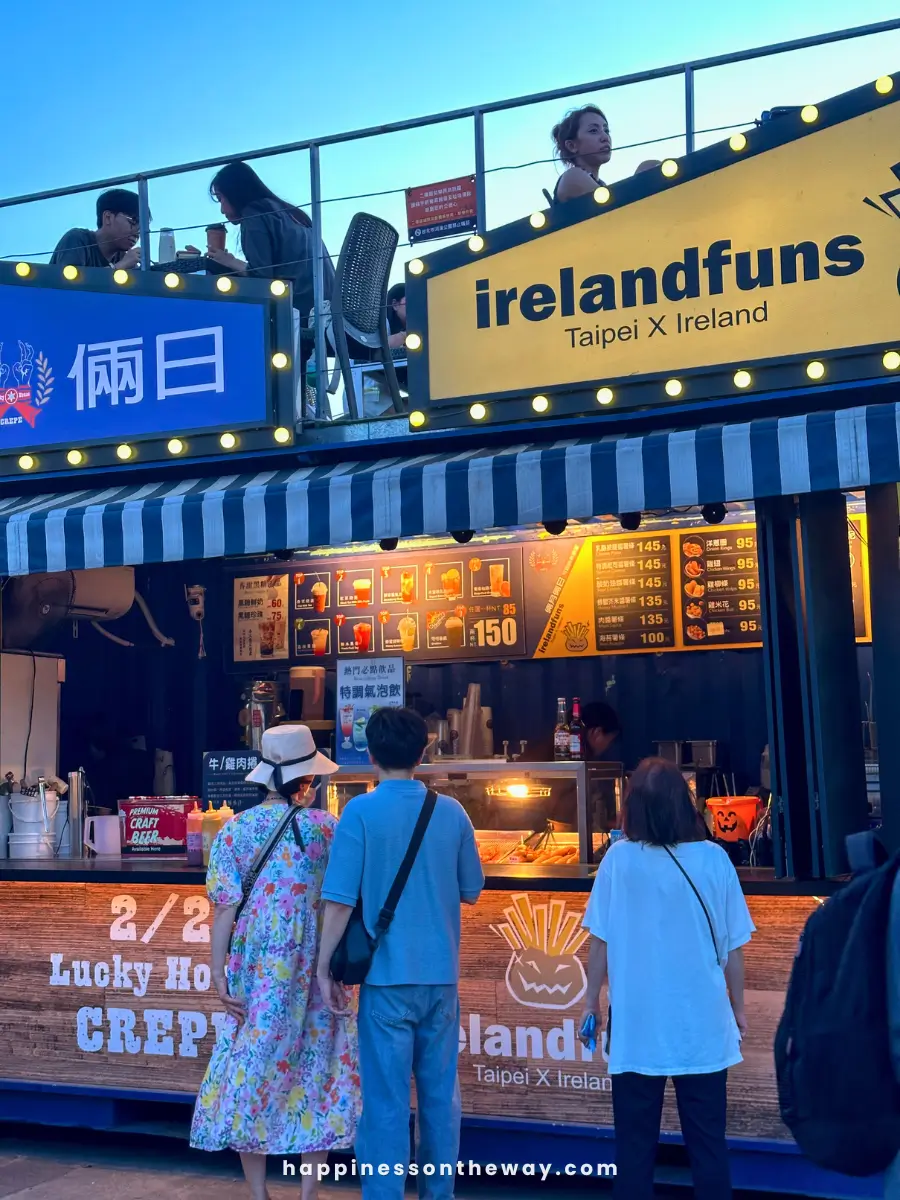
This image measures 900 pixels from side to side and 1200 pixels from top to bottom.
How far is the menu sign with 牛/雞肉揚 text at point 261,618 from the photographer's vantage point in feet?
28.9

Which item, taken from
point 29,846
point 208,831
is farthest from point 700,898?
point 29,846

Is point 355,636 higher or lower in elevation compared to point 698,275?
lower

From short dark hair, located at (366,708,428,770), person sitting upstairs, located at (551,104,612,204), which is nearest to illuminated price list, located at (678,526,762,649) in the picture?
person sitting upstairs, located at (551,104,612,204)

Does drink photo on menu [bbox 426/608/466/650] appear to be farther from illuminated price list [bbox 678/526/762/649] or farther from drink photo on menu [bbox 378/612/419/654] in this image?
illuminated price list [bbox 678/526/762/649]

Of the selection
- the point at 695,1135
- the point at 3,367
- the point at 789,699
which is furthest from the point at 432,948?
the point at 3,367

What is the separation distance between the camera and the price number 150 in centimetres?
824

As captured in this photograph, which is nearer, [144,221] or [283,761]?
[283,761]

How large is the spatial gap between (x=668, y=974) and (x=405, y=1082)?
932mm

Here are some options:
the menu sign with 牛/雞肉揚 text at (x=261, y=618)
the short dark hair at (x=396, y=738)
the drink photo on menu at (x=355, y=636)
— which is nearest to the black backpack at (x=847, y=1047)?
the short dark hair at (x=396, y=738)

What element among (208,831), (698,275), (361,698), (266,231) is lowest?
(208,831)

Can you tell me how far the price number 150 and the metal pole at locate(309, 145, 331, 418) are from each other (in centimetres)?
229

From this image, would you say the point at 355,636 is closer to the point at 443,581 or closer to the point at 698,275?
the point at 443,581

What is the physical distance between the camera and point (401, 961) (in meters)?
4.18

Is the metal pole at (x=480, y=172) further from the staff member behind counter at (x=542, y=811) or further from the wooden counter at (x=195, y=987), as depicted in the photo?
the wooden counter at (x=195, y=987)
